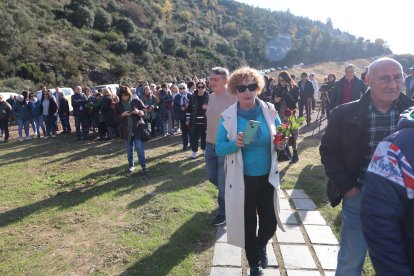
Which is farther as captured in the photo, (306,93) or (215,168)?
(306,93)

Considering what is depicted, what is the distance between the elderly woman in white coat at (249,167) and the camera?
10.2 feet

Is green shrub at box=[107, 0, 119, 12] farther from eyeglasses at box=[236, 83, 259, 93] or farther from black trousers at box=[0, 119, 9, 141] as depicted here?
eyeglasses at box=[236, 83, 259, 93]

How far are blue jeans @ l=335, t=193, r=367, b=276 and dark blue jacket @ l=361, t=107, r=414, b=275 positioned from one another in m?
0.97

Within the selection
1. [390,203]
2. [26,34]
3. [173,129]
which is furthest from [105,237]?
[26,34]

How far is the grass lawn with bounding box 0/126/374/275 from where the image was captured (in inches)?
152

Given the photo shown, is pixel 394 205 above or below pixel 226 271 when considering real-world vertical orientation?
above

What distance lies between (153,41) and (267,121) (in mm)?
47685

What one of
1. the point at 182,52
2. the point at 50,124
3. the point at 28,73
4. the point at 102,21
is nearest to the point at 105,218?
the point at 50,124

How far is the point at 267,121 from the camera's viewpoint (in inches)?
125

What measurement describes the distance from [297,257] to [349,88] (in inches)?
185

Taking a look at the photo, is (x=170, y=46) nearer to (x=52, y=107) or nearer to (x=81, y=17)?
(x=81, y=17)

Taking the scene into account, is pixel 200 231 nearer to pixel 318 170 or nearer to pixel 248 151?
pixel 248 151

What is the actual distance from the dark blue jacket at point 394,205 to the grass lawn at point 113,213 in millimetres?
2235

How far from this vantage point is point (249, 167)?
123 inches
